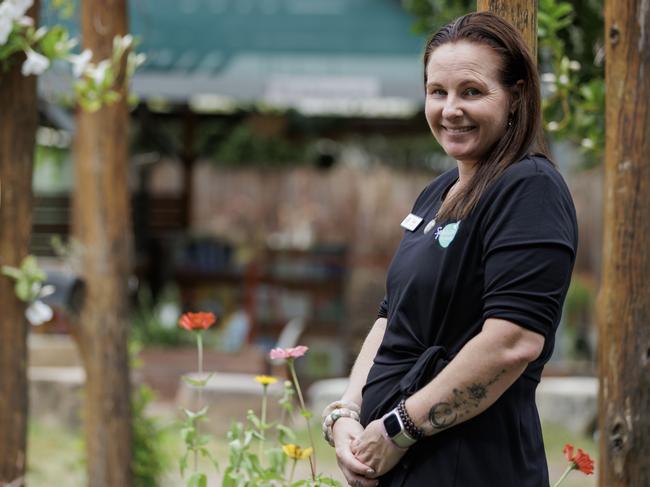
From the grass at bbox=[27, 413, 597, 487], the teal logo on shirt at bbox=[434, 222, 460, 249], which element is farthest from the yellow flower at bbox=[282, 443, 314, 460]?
the grass at bbox=[27, 413, 597, 487]

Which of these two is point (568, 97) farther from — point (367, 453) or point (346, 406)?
point (367, 453)

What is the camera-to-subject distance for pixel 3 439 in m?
4.18

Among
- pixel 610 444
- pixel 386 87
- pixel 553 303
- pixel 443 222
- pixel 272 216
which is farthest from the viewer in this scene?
pixel 272 216

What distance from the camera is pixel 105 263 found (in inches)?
204

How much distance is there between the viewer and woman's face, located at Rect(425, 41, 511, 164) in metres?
2.10

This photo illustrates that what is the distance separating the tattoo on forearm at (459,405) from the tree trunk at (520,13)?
848 millimetres

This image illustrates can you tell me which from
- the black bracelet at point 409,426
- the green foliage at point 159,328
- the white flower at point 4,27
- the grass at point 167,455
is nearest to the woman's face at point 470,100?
the black bracelet at point 409,426

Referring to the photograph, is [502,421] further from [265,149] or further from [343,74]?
[265,149]

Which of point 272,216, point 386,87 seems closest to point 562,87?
point 386,87

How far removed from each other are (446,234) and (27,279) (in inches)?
92.0

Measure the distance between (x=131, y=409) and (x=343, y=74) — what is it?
557cm

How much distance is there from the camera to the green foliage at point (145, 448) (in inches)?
223

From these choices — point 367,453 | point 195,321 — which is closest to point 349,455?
point 367,453

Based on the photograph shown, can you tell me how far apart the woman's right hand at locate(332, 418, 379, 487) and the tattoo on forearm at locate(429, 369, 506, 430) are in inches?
6.9
